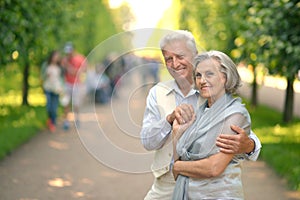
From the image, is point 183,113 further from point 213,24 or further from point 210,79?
point 213,24

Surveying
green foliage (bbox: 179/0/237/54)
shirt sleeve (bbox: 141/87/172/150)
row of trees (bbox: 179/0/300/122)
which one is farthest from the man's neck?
green foliage (bbox: 179/0/237/54)

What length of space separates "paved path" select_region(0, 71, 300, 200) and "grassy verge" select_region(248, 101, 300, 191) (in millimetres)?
172

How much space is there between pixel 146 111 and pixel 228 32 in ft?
52.0

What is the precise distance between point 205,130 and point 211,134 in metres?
0.04

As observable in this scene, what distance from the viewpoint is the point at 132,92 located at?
3.36 metres

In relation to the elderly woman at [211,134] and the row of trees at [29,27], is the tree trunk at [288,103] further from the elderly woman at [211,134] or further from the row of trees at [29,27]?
the elderly woman at [211,134]

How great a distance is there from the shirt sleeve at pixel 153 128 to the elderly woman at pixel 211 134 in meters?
0.10

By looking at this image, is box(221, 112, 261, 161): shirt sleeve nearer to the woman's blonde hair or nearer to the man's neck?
the woman's blonde hair

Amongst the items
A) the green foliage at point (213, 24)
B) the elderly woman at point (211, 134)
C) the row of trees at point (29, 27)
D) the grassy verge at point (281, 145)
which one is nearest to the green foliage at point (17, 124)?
the row of trees at point (29, 27)

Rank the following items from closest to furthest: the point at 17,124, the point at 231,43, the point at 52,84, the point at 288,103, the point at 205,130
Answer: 1. the point at 205,130
2. the point at 17,124
3. the point at 52,84
4. the point at 288,103
5. the point at 231,43

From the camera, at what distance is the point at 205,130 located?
115 inches

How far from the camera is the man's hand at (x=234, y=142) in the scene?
2.92 meters

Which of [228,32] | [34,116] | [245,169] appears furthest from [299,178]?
[228,32]

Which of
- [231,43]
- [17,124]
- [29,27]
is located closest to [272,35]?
[29,27]
